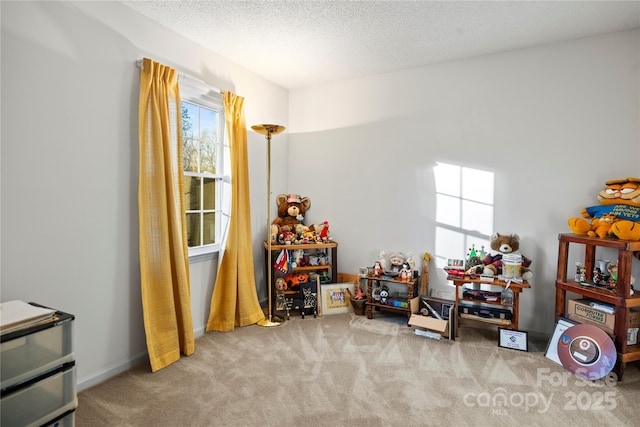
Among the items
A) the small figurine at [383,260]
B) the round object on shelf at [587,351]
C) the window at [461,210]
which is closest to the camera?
the round object on shelf at [587,351]

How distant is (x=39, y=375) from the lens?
152 cm

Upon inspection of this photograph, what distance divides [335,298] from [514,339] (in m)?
1.61

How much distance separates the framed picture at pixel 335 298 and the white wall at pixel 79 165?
167 centimetres

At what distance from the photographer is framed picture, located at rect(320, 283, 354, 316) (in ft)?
11.5

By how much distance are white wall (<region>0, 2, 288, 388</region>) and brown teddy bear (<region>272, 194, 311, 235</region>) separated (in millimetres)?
1658

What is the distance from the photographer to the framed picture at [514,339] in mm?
2674

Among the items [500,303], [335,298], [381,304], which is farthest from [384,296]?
[500,303]

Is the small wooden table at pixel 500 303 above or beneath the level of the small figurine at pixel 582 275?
beneath

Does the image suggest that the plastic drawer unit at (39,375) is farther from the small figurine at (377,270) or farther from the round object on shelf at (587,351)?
the round object on shelf at (587,351)

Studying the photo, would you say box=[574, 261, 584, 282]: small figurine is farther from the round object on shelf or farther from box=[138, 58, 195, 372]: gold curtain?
box=[138, 58, 195, 372]: gold curtain

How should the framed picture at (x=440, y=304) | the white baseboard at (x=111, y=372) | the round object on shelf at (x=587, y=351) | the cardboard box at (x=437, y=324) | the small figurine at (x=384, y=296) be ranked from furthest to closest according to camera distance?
the small figurine at (x=384, y=296), the framed picture at (x=440, y=304), the cardboard box at (x=437, y=324), the round object on shelf at (x=587, y=351), the white baseboard at (x=111, y=372)

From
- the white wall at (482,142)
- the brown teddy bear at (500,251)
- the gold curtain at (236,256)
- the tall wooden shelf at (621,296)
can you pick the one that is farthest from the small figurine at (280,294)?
the tall wooden shelf at (621,296)

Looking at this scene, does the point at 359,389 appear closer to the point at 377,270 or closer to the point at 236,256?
the point at 377,270

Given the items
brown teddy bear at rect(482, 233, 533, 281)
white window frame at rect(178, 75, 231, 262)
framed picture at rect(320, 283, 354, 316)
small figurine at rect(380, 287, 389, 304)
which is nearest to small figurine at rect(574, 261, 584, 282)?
brown teddy bear at rect(482, 233, 533, 281)
